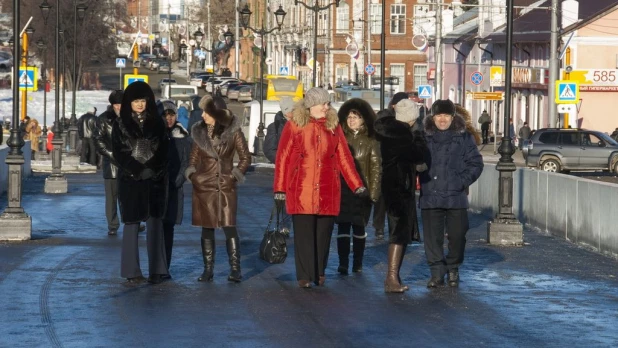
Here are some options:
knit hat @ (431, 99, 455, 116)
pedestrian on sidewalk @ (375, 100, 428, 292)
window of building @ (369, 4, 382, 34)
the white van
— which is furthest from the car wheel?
window of building @ (369, 4, 382, 34)

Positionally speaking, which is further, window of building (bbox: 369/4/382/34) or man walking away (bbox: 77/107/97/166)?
window of building (bbox: 369/4/382/34)

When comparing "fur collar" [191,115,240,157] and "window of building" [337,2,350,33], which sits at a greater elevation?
"window of building" [337,2,350,33]

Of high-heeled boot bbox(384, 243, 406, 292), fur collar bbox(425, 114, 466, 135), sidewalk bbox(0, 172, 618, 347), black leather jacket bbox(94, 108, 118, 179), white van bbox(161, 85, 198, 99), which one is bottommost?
sidewalk bbox(0, 172, 618, 347)

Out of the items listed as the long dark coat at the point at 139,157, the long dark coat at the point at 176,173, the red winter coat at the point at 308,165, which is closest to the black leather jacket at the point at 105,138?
the long dark coat at the point at 139,157

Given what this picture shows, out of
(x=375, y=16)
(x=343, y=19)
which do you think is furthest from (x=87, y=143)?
(x=343, y=19)

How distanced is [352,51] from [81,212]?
54.6m

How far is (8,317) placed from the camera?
10.8 metres

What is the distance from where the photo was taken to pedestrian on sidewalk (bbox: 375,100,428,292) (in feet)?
41.1

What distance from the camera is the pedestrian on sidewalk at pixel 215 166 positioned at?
1277 centimetres

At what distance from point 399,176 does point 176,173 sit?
6.72ft

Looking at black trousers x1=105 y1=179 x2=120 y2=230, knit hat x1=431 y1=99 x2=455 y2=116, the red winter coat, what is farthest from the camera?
black trousers x1=105 y1=179 x2=120 y2=230

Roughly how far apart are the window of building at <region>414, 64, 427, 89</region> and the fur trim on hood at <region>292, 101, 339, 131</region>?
291 ft

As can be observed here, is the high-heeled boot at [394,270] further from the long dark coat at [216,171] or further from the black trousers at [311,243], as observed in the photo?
the long dark coat at [216,171]

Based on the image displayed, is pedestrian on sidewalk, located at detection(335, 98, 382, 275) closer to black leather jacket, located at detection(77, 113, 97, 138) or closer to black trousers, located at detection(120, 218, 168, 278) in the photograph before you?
black trousers, located at detection(120, 218, 168, 278)
